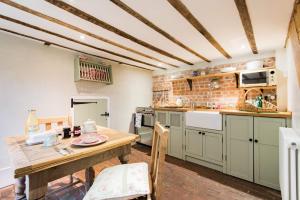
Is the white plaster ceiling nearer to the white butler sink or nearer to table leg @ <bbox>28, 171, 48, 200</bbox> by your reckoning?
the white butler sink

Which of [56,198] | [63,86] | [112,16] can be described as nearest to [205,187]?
[56,198]

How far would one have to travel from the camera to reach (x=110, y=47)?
2.62 metres

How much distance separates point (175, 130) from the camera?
10.4 feet

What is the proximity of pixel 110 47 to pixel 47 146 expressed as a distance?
6.16 feet

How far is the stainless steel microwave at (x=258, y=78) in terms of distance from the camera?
2463mm

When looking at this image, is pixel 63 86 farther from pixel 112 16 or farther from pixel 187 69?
pixel 187 69

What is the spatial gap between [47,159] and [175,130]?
2.49 m

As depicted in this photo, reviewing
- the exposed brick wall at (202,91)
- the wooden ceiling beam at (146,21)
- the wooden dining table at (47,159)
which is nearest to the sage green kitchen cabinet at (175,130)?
the exposed brick wall at (202,91)

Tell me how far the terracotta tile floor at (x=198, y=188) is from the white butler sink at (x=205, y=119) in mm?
753

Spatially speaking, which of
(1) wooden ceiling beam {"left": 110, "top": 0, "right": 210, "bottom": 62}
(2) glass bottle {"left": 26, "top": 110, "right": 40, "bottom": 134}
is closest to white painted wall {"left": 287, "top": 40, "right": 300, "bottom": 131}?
(1) wooden ceiling beam {"left": 110, "top": 0, "right": 210, "bottom": 62}

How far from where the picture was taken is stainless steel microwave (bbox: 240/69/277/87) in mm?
2463

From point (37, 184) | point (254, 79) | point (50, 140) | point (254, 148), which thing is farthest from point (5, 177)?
point (254, 79)

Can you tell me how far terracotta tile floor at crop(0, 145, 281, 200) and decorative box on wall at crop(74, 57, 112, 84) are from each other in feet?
5.67

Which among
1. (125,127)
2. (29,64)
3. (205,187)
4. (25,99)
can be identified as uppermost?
(29,64)
